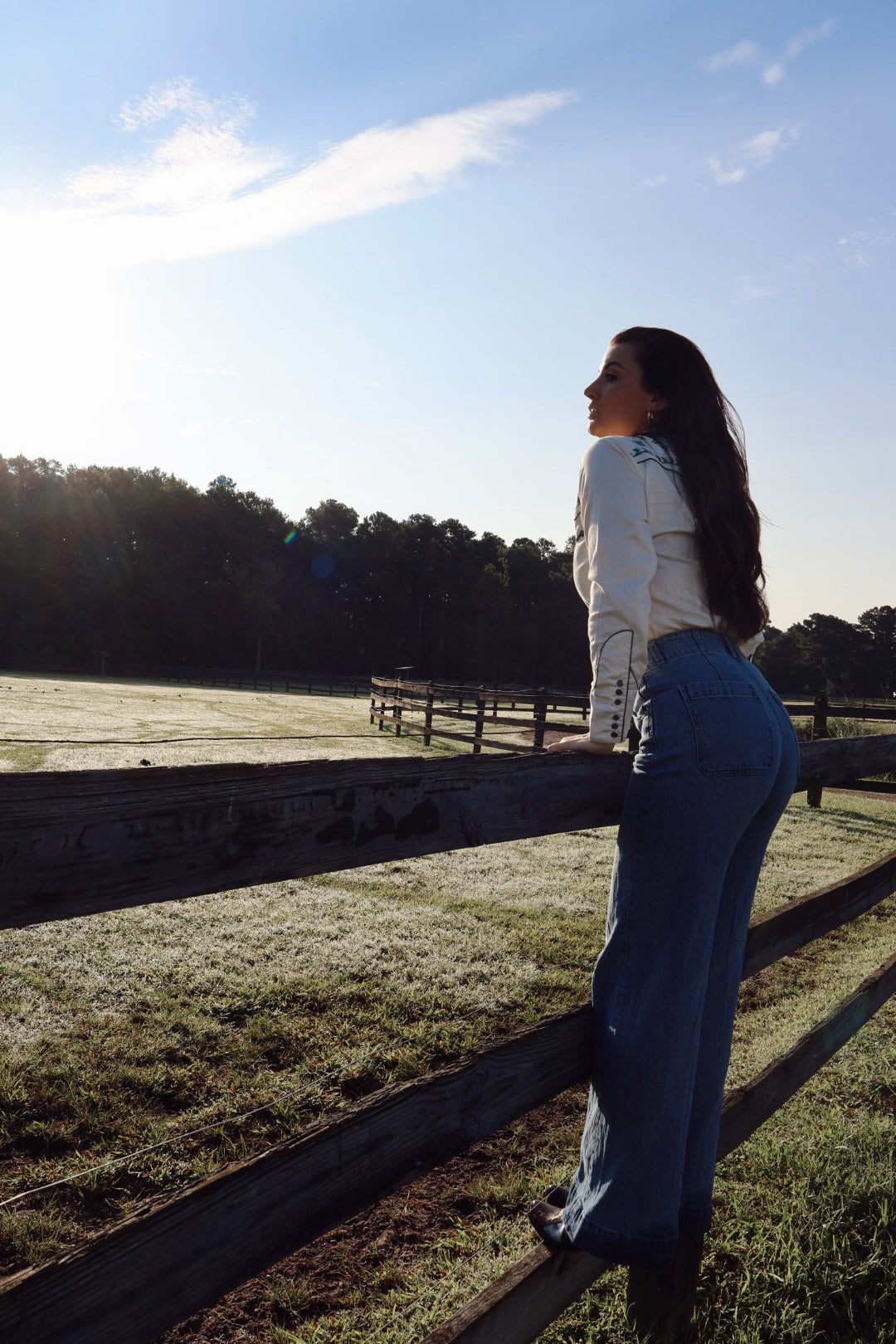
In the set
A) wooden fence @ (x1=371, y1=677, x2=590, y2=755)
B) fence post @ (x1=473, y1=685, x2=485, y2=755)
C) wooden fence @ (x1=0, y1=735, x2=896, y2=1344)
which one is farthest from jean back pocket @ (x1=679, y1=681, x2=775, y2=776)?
fence post @ (x1=473, y1=685, x2=485, y2=755)

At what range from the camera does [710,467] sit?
1.68 metres

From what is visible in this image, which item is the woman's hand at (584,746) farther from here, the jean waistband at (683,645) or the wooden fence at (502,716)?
→ the wooden fence at (502,716)

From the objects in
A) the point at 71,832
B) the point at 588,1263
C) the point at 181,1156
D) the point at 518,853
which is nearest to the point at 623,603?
the point at 71,832

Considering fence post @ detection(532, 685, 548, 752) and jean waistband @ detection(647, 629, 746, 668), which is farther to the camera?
fence post @ detection(532, 685, 548, 752)

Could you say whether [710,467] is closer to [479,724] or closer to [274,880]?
[274,880]

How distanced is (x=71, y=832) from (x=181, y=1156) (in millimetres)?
2164

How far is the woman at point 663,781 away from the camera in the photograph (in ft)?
4.95

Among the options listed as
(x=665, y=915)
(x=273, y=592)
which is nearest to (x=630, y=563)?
(x=665, y=915)

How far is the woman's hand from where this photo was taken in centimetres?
155

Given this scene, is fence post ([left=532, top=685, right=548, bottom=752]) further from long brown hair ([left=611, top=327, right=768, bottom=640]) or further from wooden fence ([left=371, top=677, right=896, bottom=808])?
long brown hair ([left=611, top=327, right=768, bottom=640])

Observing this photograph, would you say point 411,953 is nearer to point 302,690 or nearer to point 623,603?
point 623,603

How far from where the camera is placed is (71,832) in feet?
3.22

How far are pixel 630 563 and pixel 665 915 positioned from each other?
0.66 meters

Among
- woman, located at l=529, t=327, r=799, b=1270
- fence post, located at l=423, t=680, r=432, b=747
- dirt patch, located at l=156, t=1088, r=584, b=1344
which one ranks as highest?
woman, located at l=529, t=327, r=799, b=1270
